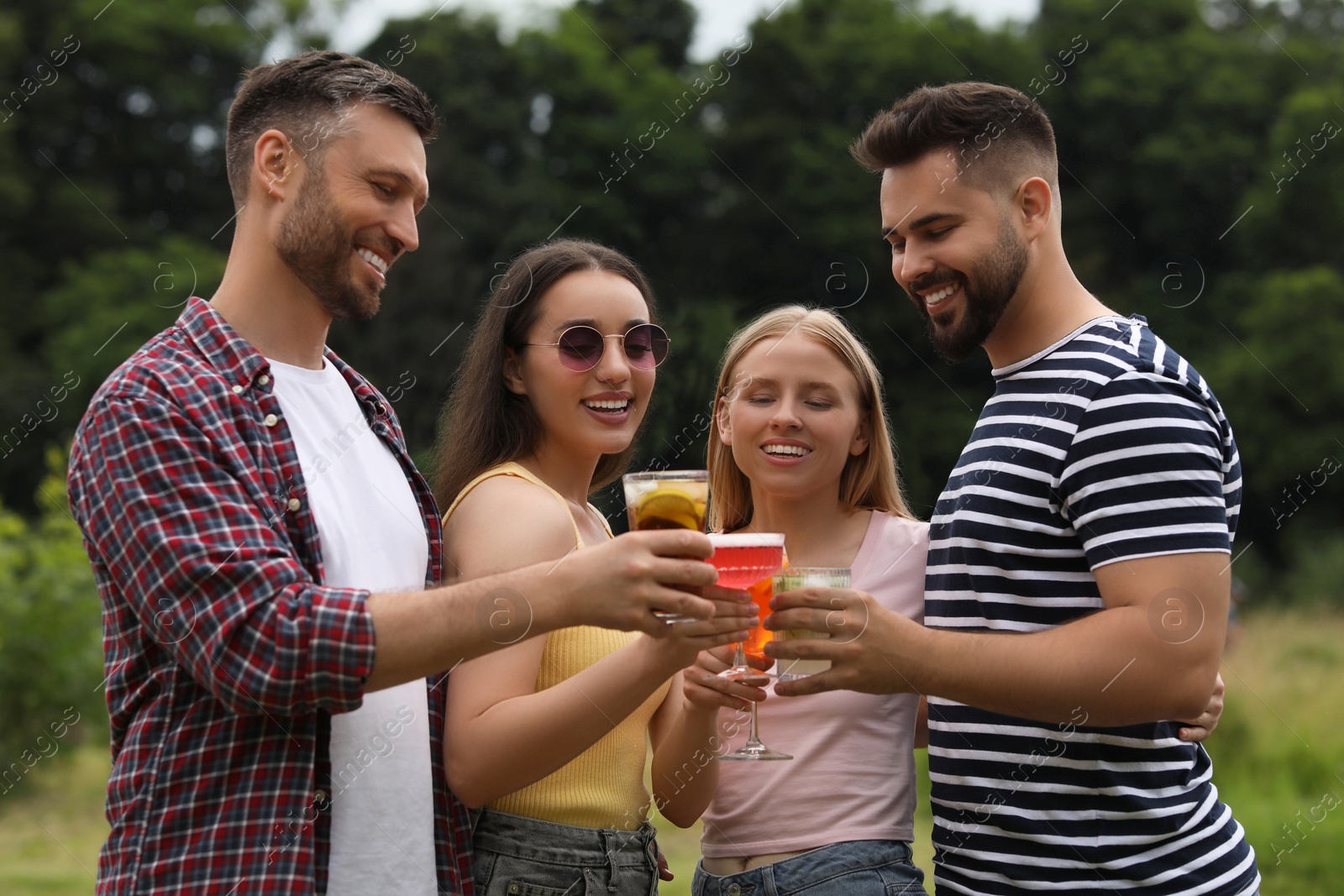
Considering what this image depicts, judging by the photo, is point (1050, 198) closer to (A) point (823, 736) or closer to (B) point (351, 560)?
(A) point (823, 736)

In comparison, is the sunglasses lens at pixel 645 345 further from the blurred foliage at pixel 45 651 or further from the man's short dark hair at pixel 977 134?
the blurred foliage at pixel 45 651

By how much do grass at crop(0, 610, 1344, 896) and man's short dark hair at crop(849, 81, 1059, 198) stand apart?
7167mm

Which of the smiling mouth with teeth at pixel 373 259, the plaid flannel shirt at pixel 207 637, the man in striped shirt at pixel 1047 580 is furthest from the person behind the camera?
the smiling mouth with teeth at pixel 373 259

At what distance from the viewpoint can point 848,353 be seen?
4.10 meters

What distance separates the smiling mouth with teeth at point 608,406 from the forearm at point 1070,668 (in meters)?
1.10

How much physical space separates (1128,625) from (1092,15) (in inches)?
1895

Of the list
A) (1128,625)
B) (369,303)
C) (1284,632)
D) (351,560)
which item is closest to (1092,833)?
(1128,625)

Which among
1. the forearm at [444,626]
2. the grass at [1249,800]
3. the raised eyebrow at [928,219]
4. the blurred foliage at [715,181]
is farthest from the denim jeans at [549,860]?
the blurred foliage at [715,181]

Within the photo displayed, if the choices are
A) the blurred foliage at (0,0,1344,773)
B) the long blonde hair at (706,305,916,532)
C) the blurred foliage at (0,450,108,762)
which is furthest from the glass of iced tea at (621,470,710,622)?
the blurred foliage at (0,0,1344,773)

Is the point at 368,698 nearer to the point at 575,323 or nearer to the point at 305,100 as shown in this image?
A: the point at 575,323

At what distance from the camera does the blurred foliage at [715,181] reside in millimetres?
30031

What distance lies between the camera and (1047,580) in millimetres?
3418

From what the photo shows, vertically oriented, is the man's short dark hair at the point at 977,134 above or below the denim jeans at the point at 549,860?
above

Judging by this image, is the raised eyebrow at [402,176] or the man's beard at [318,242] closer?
the man's beard at [318,242]
